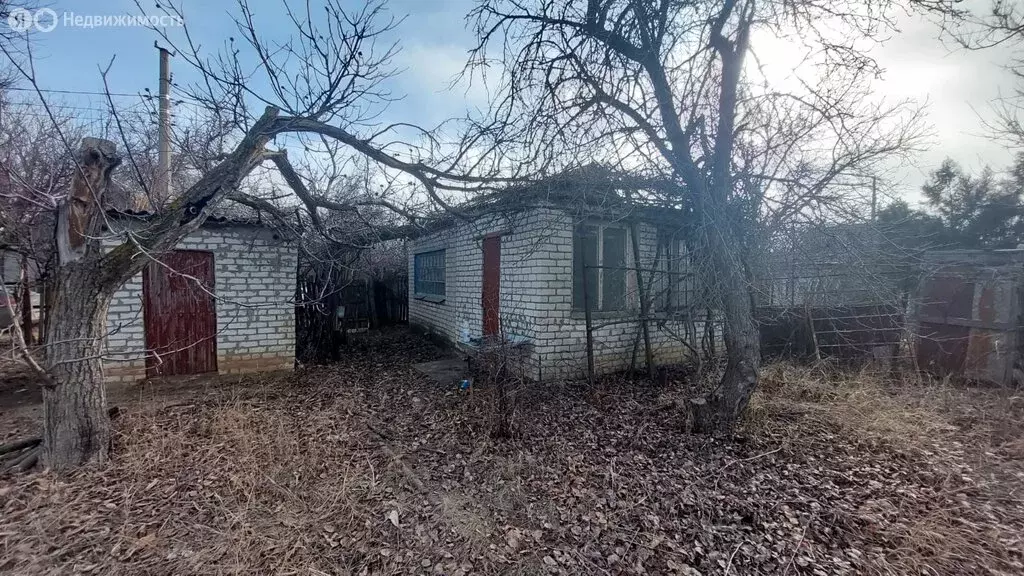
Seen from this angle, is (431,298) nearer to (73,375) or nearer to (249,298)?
(249,298)

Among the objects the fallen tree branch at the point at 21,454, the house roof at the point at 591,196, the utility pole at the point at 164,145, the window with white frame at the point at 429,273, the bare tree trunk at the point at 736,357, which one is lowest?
the fallen tree branch at the point at 21,454

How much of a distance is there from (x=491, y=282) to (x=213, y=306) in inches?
165

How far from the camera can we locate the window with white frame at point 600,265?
609 cm

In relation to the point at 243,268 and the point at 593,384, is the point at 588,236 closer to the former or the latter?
the point at 593,384

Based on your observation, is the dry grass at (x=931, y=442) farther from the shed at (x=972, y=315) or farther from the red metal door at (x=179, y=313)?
the red metal door at (x=179, y=313)

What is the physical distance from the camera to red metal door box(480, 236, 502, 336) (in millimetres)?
6832

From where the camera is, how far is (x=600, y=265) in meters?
6.21

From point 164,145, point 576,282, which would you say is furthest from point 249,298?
point 576,282

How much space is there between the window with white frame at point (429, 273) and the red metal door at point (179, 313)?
4.49 metres

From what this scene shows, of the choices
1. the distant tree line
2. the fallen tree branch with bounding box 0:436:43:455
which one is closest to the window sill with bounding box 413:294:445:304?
the fallen tree branch with bounding box 0:436:43:455

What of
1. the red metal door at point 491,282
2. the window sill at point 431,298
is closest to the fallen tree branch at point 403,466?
the red metal door at point 491,282

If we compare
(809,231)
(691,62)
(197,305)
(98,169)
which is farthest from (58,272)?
(809,231)

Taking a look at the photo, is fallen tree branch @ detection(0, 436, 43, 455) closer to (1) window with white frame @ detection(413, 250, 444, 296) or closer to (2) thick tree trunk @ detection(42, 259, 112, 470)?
(2) thick tree trunk @ detection(42, 259, 112, 470)

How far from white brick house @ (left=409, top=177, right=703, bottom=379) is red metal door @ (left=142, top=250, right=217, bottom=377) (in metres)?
3.87
